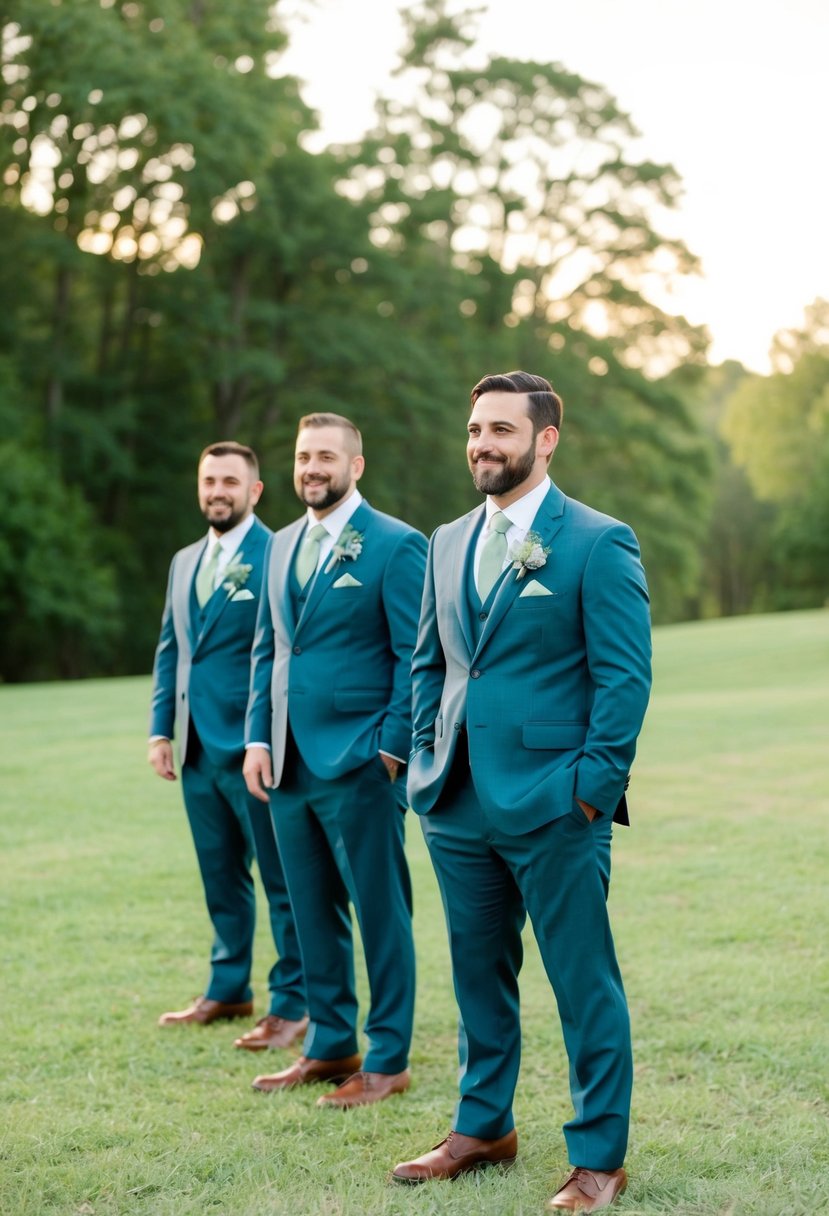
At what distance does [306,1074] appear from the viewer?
5.44 metres

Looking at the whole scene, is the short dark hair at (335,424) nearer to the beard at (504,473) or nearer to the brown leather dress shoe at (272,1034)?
the beard at (504,473)

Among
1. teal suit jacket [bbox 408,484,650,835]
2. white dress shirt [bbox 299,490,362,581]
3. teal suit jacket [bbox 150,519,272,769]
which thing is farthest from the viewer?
teal suit jacket [bbox 150,519,272,769]

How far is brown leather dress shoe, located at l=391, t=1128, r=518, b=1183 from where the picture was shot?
431cm

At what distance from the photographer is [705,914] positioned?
8055mm

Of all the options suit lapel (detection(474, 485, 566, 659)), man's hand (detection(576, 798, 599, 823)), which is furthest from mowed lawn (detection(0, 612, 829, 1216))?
suit lapel (detection(474, 485, 566, 659))

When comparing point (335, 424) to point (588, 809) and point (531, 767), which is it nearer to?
point (531, 767)

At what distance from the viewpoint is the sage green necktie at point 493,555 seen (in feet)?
14.1

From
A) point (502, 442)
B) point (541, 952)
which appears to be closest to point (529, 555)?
point (502, 442)

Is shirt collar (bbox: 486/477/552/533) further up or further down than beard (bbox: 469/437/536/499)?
further down

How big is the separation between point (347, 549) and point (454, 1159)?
7.51ft

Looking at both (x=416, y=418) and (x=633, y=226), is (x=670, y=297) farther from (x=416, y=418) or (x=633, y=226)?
(x=416, y=418)

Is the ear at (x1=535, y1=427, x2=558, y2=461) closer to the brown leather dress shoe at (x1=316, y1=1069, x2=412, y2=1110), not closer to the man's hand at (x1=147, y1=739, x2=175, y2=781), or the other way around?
the brown leather dress shoe at (x1=316, y1=1069, x2=412, y2=1110)

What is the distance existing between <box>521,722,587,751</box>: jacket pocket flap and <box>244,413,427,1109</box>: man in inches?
45.3

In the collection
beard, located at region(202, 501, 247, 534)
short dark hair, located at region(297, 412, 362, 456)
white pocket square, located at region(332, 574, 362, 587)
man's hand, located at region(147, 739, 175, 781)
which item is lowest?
man's hand, located at region(147, 739, 175, 781)
